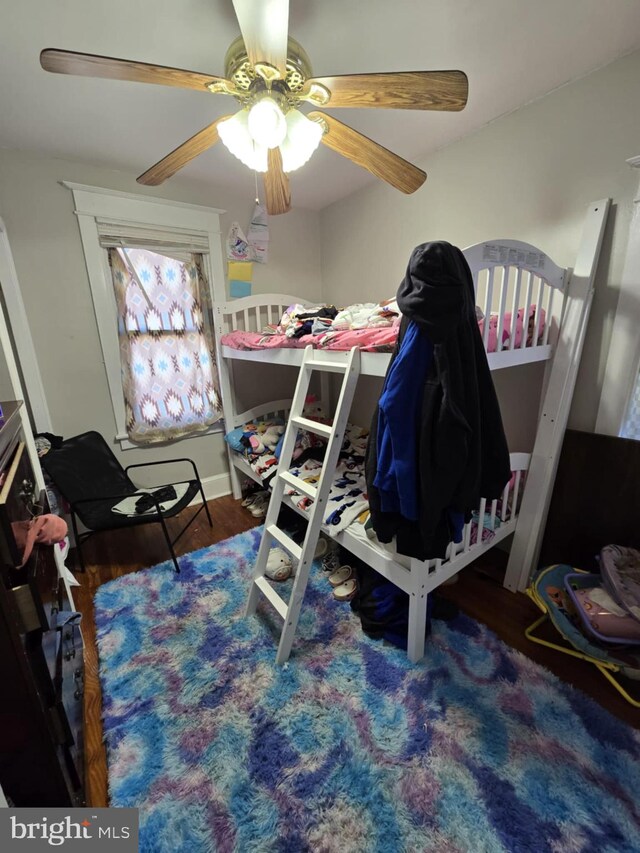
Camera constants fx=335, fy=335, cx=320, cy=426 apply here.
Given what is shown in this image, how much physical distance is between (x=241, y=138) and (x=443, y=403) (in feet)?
3.92

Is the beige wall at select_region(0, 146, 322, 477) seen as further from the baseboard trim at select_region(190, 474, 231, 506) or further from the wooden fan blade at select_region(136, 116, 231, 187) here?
the wooden fan blade at select_region(136, 116, 231, 187)

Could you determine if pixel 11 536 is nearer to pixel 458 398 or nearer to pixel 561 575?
pixel 458 398

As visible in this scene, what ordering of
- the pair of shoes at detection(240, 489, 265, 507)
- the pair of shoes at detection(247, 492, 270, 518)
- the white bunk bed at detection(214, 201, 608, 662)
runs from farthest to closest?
the pair of shoes at detection(240, 489, 265, 507) < the pair of shoes at detection(247, 492, 270, 518) < the white bunk bed at detection(214, 201, 608, 662)

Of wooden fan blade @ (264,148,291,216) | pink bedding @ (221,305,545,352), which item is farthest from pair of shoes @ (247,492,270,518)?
wooden fan blade @ (264,148,291,216)

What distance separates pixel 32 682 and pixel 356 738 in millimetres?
1079

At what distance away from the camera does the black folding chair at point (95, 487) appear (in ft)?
6.78

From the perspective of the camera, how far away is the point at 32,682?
2.60 ft

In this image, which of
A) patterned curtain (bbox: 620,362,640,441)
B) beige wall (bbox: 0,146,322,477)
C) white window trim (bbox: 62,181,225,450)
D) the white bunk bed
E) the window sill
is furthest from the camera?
the window sill

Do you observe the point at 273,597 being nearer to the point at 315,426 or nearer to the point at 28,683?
the point at 315,426

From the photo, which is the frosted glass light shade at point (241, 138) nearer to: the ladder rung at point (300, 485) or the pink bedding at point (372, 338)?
the pink bedding at point (372, 338)

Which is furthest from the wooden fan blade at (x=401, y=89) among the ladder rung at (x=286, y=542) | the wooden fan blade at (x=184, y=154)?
the ladder rung at (x=286, y=542)

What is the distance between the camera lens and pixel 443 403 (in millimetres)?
1092

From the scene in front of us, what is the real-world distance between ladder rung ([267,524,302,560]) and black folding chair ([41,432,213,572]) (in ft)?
2.39

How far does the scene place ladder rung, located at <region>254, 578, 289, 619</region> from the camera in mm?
1544
